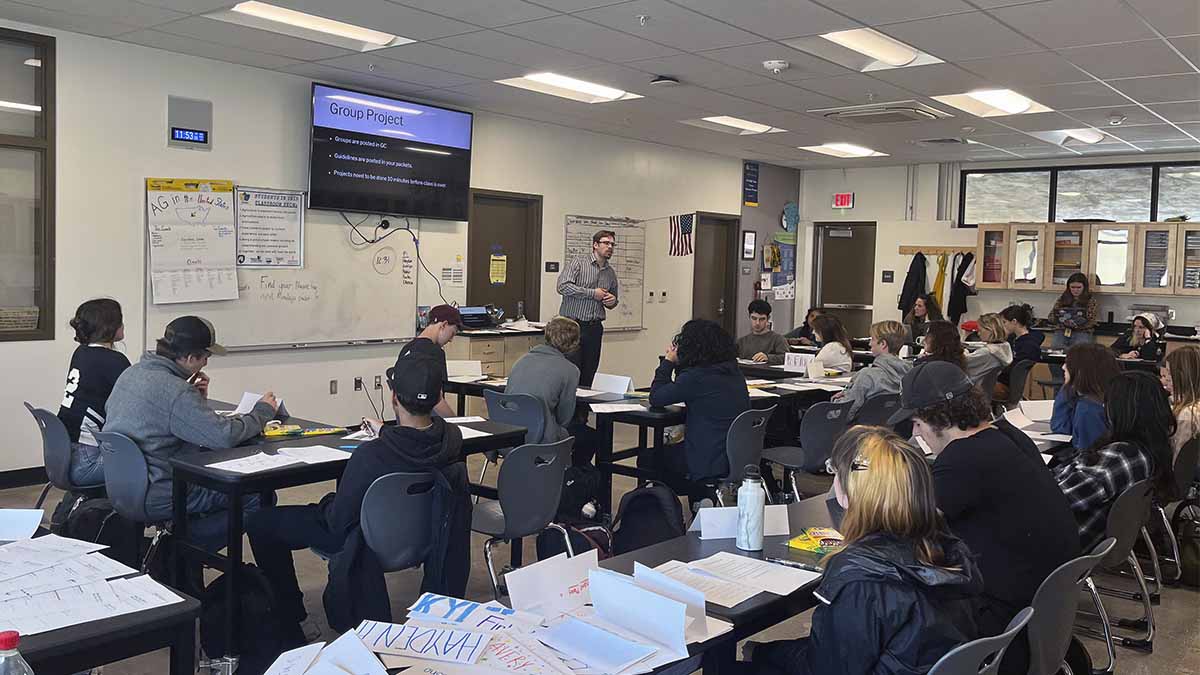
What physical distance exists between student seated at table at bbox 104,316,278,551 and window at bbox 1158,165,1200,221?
387 inches

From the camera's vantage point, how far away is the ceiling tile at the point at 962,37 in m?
5.13

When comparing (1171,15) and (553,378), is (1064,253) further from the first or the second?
(553,378)

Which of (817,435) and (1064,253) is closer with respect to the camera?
(817,435)

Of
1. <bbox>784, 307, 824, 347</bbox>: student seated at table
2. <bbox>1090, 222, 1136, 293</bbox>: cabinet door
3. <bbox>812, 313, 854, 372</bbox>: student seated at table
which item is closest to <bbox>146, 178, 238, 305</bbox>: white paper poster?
<bbox>812, 313, 854, 372</bbox>: student seated at table

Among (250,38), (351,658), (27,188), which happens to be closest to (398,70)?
(250,38)

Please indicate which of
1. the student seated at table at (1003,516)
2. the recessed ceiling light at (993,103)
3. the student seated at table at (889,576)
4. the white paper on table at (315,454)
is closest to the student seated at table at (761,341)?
the recessed ceiling light at (993,103)

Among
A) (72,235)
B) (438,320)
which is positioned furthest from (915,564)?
(72,235)

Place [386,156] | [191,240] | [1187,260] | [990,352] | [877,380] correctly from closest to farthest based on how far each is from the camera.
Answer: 1. [877,380]
2. [191,240]
3. [990,352]
4. [386,156]
5. [1187,260]

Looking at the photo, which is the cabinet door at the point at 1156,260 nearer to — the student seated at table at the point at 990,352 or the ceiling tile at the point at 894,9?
the student seated at table at the point at 990,352

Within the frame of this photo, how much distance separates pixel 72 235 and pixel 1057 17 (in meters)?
5.84

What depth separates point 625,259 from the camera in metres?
10.0

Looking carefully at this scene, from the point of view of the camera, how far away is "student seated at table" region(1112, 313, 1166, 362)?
27.8ft

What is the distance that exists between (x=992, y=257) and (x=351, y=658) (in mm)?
10265

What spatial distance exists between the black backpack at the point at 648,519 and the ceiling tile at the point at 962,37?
10.1 feet
